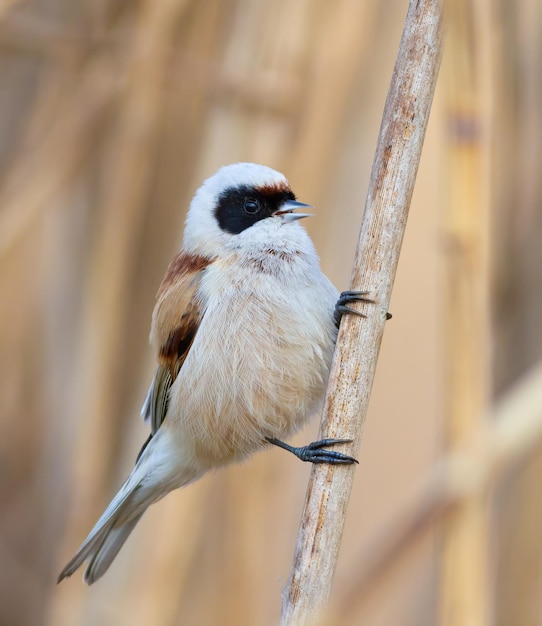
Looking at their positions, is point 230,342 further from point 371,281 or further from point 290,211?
point 371,281

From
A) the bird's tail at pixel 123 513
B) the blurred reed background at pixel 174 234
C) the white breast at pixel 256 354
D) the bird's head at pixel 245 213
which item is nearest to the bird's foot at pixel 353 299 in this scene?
the white breast at pixel 256 354

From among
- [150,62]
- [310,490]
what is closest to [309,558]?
[310,490]

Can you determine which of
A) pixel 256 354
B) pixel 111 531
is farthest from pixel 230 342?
pixel 111 531

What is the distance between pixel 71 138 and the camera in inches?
83.9

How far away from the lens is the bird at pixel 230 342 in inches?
70.2

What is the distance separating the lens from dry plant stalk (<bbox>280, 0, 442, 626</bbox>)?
1257mm

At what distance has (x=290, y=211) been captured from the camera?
6.28 ft

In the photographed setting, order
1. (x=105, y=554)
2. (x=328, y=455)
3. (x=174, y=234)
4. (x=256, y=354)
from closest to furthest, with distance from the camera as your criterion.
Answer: (x=328, y=455), (x=256, y=354), (x=105, y=554), (x=174, y=234)

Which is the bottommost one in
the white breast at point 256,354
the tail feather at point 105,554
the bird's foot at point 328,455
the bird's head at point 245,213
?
the tail feather at point 105,554

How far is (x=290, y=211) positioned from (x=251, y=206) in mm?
105

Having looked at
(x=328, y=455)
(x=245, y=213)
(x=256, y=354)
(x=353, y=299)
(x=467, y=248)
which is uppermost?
(x=245, y=213)

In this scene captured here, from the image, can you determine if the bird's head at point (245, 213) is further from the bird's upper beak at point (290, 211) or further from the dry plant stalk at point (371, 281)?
the dry plant stalk at point (371, 281)

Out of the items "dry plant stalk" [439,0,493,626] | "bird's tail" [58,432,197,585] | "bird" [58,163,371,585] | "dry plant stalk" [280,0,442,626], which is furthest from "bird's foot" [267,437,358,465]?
"bird's tail" [58,432,197,585]

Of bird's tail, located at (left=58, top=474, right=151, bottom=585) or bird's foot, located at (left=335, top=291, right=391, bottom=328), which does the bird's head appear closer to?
bird's foot, located at (left=335, top=291, right=391, bottom=328)
